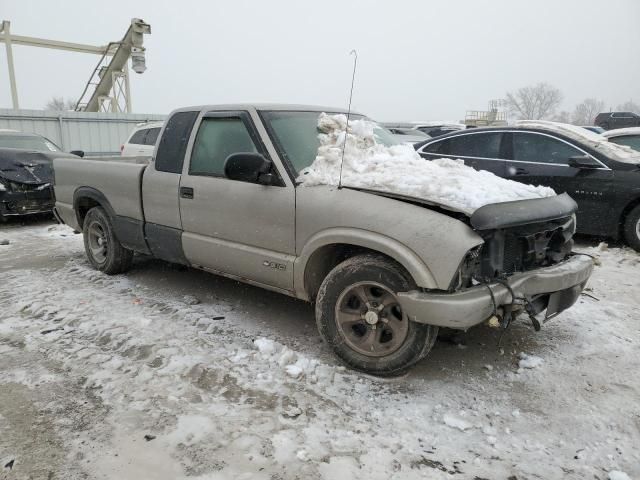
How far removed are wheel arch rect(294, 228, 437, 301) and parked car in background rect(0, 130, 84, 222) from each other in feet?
22.0

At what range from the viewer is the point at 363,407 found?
2.85 m

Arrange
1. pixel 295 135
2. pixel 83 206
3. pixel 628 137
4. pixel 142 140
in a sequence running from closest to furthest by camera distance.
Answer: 1. pixel 295 135
2. pixel 83 206
3. pixel 628 137
4. pixel 142 140

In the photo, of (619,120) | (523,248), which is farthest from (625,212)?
(619,120)

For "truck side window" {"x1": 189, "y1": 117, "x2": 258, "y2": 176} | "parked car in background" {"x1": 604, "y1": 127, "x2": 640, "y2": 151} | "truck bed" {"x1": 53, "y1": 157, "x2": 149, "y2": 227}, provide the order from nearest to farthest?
"truck side window" {"x1": 189, "y1": 117, "x2": 258, "y2": 176} → "truck bed" {"x1": 53, "y1": 157, "x2": 149, "y2": 227} → "parked car in background" {"x1": 604, "y1": 127, "x2": 640, "y2": 151}

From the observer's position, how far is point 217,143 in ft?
13.3

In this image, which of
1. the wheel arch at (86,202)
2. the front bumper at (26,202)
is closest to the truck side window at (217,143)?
the wheel arch at (86,202)

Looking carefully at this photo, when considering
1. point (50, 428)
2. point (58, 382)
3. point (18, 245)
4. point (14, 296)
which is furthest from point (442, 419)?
point (18, 245)

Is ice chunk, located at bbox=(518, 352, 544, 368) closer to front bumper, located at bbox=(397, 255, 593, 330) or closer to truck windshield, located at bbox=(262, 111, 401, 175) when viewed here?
front bumper, located at bbox=(397, 255, 593, 330)

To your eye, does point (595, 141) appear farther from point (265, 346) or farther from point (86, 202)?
point (86, 202)

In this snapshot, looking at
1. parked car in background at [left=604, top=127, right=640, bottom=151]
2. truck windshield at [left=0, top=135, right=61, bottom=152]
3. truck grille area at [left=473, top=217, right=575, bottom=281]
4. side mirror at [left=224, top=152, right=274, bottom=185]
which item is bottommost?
truck grille area at [left=473, top=217, right=575, bottom=281]

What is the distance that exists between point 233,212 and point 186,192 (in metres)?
0.65

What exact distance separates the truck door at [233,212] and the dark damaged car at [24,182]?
539 cm

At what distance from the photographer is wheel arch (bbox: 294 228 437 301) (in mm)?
2809

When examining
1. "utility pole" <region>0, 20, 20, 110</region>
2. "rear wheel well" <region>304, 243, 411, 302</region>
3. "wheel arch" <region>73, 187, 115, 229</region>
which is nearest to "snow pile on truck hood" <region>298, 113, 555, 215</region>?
"rear wheel well" <region>304, 243, 411, 302</region>
